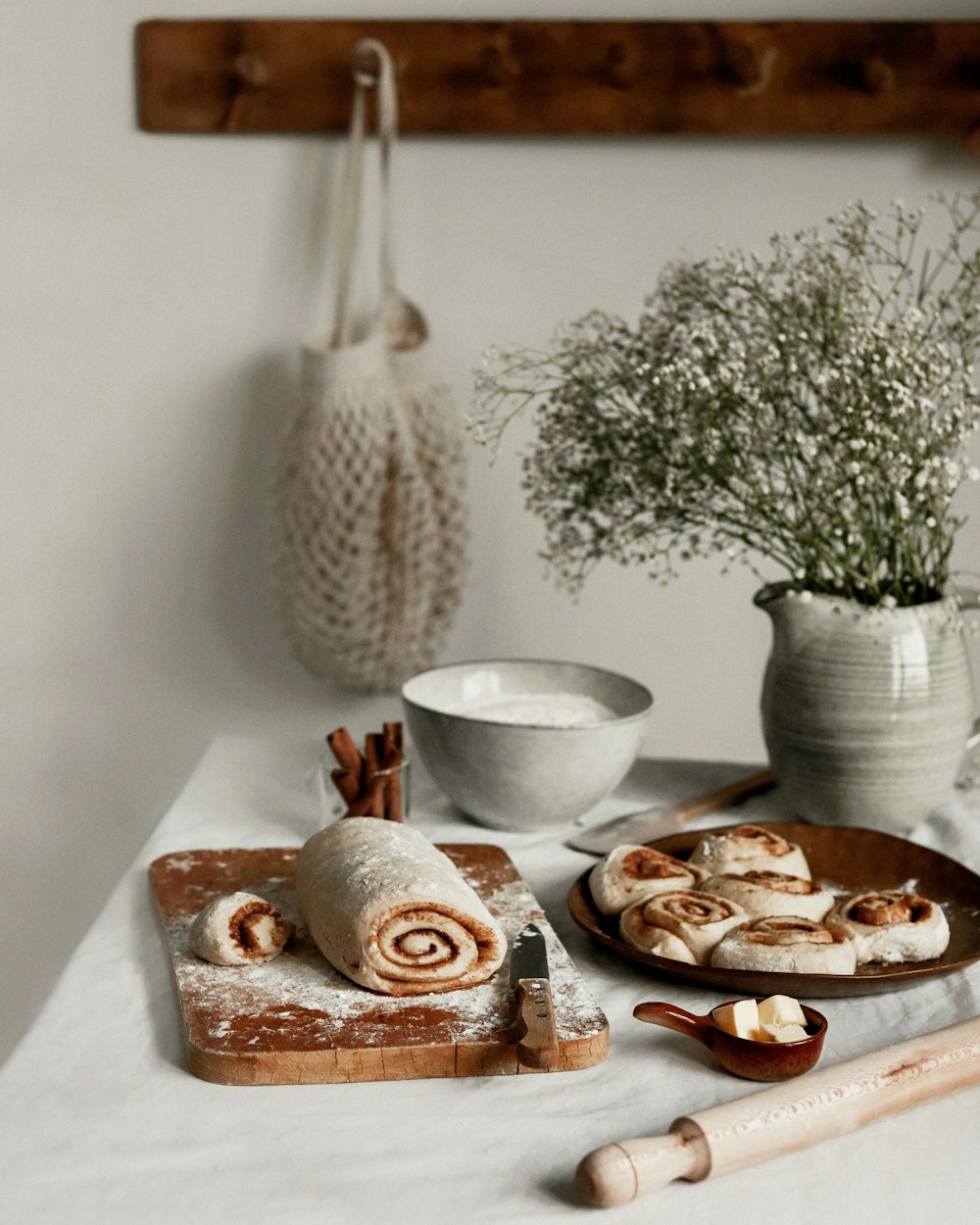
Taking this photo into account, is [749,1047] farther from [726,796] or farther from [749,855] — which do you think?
[726,796]

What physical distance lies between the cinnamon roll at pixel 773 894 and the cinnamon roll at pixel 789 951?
0.04 metres

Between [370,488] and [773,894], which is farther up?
[370,488]

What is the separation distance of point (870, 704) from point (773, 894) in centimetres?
26

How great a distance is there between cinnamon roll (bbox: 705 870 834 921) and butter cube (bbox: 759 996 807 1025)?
0.38 feet

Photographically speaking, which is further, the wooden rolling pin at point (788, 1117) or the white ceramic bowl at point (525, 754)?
the white ceramic bowl at point (525, 754)

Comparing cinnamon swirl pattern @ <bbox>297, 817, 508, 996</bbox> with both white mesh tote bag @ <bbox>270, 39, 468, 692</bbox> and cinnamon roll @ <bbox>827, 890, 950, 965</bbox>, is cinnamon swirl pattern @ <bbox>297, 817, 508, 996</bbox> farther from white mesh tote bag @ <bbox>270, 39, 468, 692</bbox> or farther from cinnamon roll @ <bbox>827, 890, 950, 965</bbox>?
white mesh tote bag @ <bbox>270, 39, 468, 692</bbox>

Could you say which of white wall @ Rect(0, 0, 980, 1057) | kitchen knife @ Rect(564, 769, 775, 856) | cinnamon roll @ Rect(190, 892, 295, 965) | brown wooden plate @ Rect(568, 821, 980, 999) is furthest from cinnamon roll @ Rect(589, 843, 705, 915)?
white wall @ Rect(0, 0, 980, 1057)

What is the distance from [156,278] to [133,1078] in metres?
1.25

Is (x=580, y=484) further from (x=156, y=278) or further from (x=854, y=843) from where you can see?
(x=156, y=278)

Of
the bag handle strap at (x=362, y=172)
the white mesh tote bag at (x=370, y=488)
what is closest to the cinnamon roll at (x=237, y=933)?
the white mesh tote bag at (x=370, y=488)

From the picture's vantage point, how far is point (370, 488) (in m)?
1.58

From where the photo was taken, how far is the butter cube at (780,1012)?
0.75m

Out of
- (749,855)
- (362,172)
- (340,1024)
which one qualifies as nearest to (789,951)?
(749,855)

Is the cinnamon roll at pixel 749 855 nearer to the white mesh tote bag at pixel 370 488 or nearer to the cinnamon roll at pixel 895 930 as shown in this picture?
the cinnamon roll at pixel 895 930
